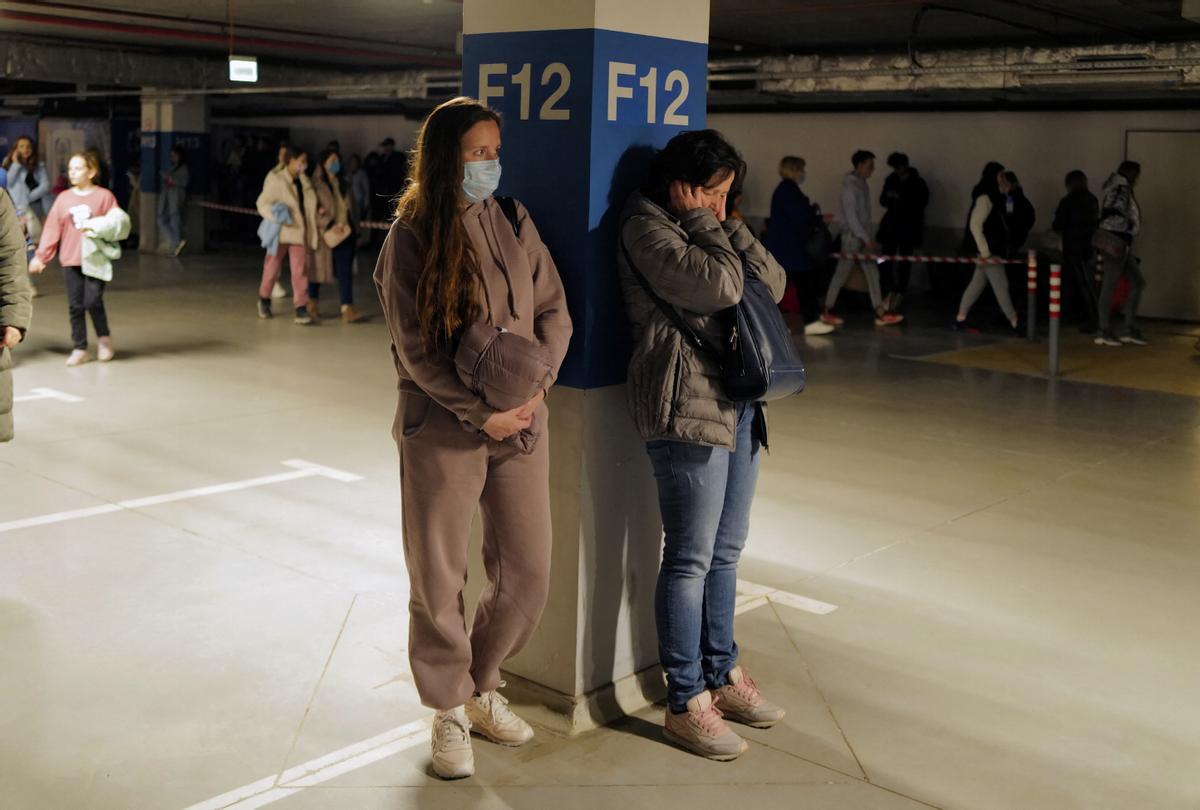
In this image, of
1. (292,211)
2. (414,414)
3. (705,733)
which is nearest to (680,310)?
(414,414)

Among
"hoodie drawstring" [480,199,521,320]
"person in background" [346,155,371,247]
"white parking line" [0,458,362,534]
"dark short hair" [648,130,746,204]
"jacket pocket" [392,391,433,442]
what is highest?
"person in background" [346,155,371,247]

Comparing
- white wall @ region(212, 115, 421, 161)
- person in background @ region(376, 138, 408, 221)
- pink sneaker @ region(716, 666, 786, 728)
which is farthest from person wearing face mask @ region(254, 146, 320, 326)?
white wall @ region(212, 115, 421, 161)

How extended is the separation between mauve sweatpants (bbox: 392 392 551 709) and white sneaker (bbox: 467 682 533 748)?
58 mm

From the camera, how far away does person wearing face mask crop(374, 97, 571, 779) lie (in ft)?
10.1

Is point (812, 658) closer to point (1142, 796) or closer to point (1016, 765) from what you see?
point (1016, 765)

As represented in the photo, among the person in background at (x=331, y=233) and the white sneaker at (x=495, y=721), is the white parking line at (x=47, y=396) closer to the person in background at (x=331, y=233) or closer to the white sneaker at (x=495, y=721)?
the person in background at (x=331, y=233)

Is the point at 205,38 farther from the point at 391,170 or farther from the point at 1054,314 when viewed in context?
the point at 1054,314

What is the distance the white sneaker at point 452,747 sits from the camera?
3234 mm

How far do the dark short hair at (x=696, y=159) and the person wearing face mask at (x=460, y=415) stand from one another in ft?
1.38

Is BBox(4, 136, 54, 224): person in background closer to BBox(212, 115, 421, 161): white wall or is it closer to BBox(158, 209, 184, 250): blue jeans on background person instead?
BBox(158, 209, 184, 250): blue jeans on background person

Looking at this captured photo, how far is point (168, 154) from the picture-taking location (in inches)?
810

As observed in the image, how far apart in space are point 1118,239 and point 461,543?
34.4 feet

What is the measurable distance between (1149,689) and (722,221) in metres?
2.14

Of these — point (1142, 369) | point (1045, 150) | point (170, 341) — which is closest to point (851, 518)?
point (1142, 369)
